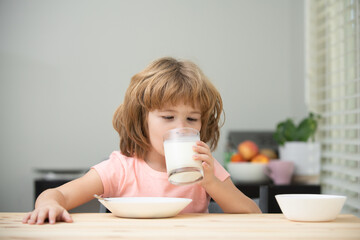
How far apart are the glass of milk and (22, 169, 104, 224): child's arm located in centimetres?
27

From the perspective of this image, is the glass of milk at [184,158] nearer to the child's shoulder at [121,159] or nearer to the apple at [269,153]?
the child's shoulder at [121,159]

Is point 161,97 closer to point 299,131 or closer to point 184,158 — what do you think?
point 184,158

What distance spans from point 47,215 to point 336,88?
185cm

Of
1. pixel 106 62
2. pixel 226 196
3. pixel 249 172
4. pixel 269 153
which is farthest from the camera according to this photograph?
pixel 106 62

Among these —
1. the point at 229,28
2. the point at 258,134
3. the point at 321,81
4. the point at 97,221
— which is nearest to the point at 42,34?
the point at 229,28

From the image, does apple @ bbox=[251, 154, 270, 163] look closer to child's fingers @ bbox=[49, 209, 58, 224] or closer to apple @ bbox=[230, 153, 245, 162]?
apple @ bbox=[230, 153, 245, 162]

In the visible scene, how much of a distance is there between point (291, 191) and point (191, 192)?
944 millimetres

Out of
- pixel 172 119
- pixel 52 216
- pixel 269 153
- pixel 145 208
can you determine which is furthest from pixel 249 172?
pixel 52 216

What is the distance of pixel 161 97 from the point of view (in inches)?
50.9

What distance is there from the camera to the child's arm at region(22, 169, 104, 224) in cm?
89

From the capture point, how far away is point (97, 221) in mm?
903

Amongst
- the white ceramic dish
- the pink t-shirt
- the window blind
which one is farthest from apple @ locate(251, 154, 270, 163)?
the white ceramic dish

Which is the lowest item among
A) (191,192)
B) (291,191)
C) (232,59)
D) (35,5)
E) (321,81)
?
(291,191)

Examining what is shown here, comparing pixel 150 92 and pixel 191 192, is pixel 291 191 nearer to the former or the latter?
pixel 191 192
